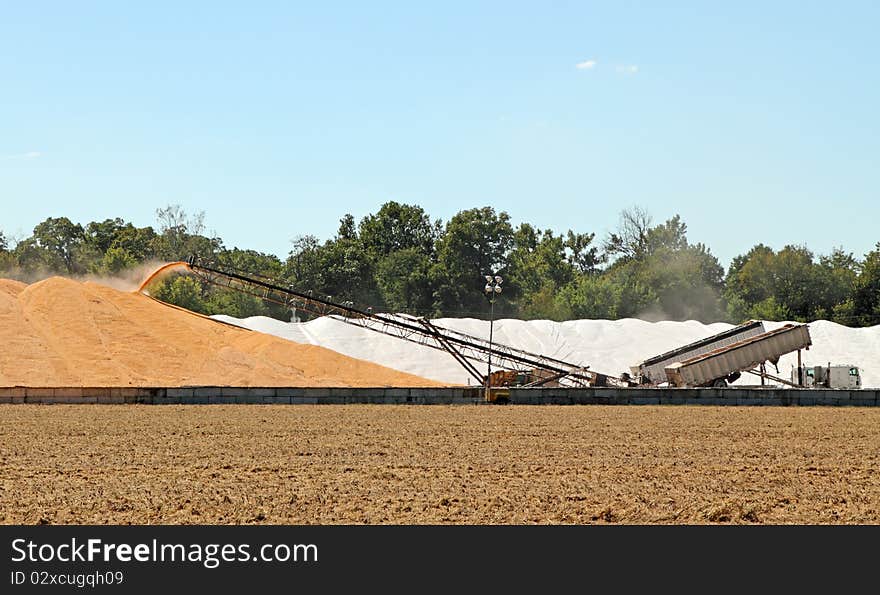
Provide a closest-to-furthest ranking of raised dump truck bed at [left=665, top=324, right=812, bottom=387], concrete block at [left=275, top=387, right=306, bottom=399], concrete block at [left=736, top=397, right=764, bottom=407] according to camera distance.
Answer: concrete block at [left=275, top=387, right=306, bottom=399] → concrete block at [left=736, top=397, right=764, bottom=407] → raised dump truck bed at [left=665, top=324, right=812, bottom=387]

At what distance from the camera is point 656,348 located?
6284 centimetres

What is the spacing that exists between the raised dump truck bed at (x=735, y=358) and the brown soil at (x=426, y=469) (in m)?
15.2

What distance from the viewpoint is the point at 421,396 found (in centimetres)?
3828

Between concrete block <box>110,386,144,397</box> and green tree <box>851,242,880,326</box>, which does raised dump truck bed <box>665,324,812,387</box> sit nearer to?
concrete block <box>110,386,144,397</box>

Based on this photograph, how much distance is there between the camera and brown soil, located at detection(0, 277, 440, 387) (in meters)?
41.0

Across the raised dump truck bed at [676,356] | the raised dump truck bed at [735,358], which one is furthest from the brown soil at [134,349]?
the raised dump truck bed at [735,358]

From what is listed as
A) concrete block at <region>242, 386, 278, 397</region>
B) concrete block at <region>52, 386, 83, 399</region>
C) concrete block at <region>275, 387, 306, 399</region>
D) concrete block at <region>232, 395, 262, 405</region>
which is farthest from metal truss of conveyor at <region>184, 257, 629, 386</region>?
concrete block at <region>52, 386, 83, 399</region>

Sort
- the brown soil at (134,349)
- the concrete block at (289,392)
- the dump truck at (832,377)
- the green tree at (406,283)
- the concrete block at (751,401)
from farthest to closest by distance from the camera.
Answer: the green tree at (406,283) → the dump truck at (832,377) → the brown soil at (134,349) → the concrete block at (751,401) → the concrete block at (289,392)

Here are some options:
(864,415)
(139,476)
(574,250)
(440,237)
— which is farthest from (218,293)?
(139,476)

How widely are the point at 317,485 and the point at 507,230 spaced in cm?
10502

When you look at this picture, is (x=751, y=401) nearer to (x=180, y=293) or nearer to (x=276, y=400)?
(x=276, y=400)

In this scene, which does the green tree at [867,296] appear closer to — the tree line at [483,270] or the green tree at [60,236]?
the tree line at [483,270]

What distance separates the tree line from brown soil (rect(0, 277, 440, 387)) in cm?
3031

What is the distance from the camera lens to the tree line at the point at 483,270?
93.7 m
